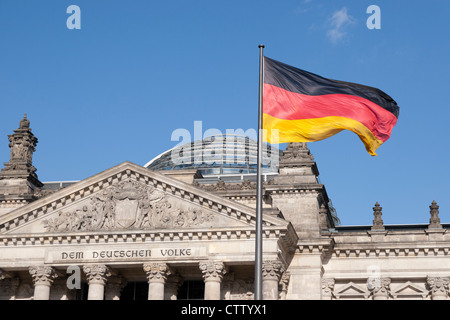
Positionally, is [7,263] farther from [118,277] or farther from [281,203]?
[281,203]

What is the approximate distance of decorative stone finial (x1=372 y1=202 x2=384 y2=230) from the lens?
60594mm

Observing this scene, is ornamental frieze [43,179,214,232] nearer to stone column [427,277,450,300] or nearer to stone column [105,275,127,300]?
stone column [105,275,127,300]

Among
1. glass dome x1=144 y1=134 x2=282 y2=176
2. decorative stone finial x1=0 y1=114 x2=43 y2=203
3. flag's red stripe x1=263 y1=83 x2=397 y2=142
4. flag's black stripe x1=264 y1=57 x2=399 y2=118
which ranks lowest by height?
flag's red stripe x1=263 y1=83 x2=397 y2=142

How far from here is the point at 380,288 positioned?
58.3 meters

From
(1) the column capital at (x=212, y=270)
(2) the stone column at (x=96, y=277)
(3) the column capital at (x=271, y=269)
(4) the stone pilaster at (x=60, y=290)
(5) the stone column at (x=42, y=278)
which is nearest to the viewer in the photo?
(3) the column capital at (x=271, y=269)

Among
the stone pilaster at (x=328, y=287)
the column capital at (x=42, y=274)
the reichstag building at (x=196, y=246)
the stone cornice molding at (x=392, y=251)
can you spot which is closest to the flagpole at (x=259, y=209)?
the reichstag building at (x=196, y=246)

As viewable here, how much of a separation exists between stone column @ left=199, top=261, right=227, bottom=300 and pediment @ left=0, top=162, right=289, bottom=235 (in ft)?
8.85

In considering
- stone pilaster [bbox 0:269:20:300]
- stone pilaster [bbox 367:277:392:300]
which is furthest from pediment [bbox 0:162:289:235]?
stone pilaster [bbox 367:277:392:300]

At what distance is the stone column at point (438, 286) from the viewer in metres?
57.4

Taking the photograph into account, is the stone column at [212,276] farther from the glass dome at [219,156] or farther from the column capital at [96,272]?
the glass dome at [219,156]

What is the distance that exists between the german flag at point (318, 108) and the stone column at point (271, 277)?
1988 cm
